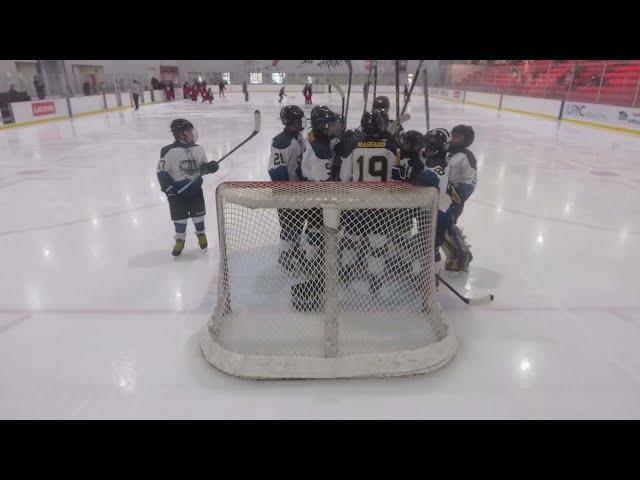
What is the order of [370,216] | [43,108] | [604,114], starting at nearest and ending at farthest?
[370,216], [604,114], [43,108]

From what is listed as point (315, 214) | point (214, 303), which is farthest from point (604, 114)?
point (214, 303)

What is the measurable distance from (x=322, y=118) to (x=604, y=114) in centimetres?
1159

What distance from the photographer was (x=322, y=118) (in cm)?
252

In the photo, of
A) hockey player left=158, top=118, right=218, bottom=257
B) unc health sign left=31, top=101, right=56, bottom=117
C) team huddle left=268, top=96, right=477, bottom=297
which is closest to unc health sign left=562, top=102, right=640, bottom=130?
team huddle left=268, top=96, right=477, bottom=297

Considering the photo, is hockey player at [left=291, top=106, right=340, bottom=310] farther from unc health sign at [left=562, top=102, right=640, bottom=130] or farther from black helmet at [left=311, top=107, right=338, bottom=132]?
unc health sign at [left=562, top=102, right=640, bottom=130]

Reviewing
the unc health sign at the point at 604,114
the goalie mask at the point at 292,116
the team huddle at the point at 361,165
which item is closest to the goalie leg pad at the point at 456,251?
the team huddle at the point at 361,165

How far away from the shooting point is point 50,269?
3.26m

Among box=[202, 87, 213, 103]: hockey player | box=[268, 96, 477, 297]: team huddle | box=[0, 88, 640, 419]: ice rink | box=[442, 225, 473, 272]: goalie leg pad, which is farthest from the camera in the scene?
box=[202, 87, 213, 103]: hockey player

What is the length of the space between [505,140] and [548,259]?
23.7 feet

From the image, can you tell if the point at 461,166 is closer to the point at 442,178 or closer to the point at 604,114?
the point at 442,178

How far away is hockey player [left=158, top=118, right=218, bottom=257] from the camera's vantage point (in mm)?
3152

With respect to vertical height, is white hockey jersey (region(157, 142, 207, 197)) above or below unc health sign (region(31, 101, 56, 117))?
above

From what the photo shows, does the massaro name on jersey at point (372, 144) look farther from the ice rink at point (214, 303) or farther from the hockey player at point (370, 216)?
the ice rink at point (214, 303)

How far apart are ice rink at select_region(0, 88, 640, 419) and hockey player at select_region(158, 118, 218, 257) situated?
1.37ft
